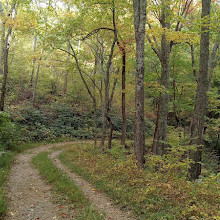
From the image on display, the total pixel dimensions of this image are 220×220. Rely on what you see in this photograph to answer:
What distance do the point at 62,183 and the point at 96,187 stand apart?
114 centimetres

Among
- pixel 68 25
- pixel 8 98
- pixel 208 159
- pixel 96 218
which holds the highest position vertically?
pixel 68 25

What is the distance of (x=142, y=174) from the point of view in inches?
254

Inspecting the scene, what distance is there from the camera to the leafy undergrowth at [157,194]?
4.26 metres

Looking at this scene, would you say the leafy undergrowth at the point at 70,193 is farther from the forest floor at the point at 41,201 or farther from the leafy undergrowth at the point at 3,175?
the leafy undergrowth at the point at 3,175

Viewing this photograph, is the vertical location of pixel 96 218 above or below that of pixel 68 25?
below

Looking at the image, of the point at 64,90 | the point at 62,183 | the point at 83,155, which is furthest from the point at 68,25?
the point at 64,90

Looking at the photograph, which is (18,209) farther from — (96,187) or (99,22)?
(99,22)

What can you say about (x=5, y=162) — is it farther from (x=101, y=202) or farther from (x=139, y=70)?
(x=139, y=70)

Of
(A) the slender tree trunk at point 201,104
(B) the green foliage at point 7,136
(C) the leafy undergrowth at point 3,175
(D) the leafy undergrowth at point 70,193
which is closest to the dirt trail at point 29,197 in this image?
(C) the leafy undergrowth at point 3,175

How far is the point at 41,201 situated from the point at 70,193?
81 centimetres

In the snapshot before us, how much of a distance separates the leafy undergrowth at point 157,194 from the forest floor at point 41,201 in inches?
13.2

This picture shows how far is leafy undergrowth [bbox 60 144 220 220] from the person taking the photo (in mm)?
4262

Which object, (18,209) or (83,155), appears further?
(83,155)

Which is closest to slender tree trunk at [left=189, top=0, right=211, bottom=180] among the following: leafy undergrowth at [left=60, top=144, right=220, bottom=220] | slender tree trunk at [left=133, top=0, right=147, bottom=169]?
leafy undergrowth at [left=60, top=144, right=220, bottom=220]
